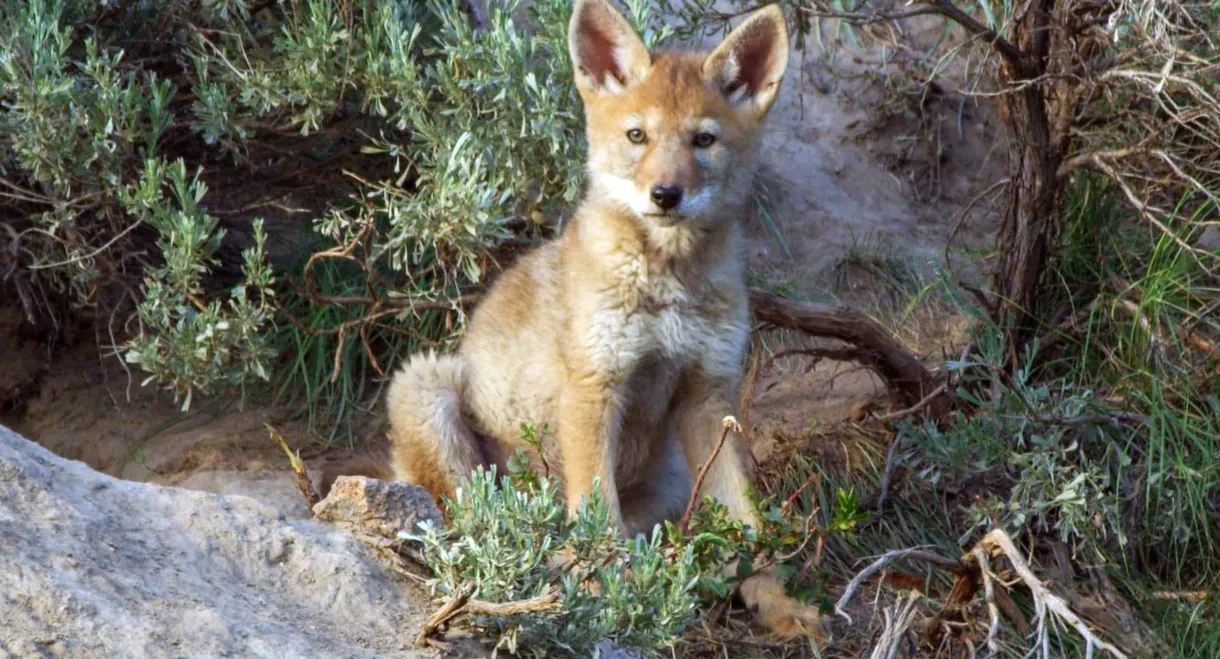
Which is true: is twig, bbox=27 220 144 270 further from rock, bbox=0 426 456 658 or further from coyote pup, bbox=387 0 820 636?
rock, bbox=0 426 456 658

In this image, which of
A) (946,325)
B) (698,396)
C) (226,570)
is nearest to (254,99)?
(698,396)

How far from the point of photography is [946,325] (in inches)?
231

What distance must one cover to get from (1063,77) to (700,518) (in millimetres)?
2153

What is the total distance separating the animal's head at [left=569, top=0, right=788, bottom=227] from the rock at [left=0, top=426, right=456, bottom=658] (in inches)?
54.9

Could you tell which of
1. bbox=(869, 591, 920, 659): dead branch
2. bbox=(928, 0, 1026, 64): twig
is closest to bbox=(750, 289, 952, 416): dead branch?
bbox=(928, 0, 1026, 64): twig

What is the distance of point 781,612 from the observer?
4.05 m

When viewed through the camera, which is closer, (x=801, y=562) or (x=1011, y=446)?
(x=801, y=562)

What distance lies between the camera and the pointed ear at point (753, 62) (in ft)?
13.7

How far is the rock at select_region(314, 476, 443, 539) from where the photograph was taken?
324cm

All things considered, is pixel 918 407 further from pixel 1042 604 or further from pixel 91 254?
pixel 91 254

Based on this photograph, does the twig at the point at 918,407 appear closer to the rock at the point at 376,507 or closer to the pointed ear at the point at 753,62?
the pointed ear at the point at 753,62

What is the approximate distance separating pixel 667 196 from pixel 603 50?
2.15ft

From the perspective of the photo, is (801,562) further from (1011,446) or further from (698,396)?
(1011,446)

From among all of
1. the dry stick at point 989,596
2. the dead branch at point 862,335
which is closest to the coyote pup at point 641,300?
the dead branch at point 862,335
